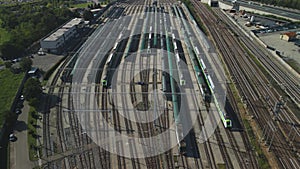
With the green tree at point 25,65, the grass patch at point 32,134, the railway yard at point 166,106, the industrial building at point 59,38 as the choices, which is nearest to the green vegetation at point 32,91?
the grass patch at point 32,134

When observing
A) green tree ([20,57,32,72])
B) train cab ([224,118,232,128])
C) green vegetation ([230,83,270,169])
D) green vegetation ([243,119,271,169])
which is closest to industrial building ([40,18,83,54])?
green tree ([20,57,32,72])

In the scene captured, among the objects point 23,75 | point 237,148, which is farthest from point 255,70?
point 23,75

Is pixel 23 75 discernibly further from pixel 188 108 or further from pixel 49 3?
pixel 49 3

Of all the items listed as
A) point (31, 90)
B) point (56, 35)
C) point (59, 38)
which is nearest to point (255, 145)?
point (31, 90)

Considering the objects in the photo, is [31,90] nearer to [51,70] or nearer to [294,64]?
[51,70]

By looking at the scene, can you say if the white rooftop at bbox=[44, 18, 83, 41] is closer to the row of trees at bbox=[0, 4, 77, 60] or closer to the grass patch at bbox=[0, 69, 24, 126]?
the row of trees at bbox=[0, 4, 77, 60]

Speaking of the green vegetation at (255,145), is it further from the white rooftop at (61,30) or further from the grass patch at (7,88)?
the white rooftop at (61,30)
